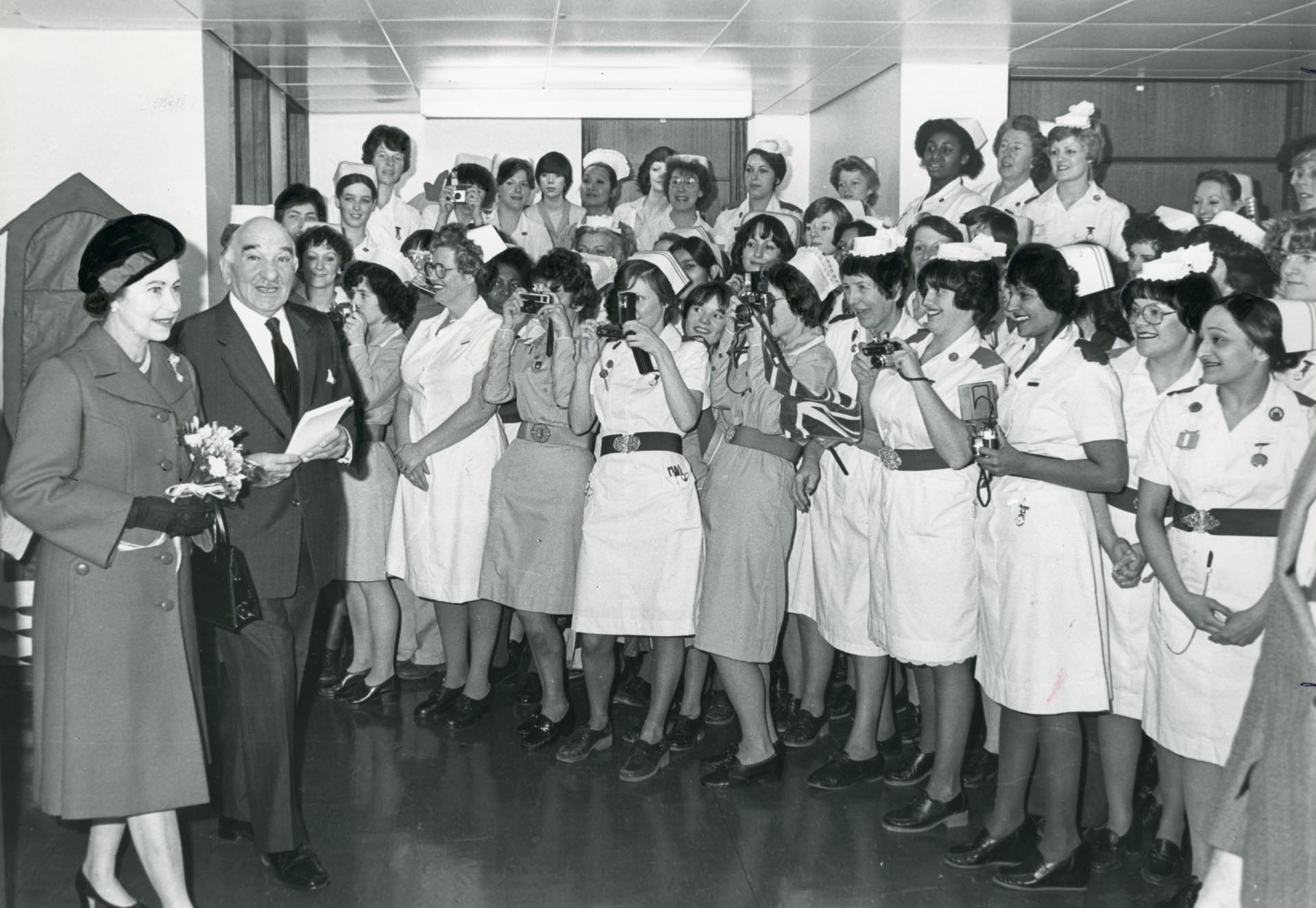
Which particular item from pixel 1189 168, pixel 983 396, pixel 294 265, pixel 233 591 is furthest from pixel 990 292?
pixel 1189 168

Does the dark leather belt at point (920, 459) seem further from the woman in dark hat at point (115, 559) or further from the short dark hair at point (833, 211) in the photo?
the short dark hair at point (833, 211)

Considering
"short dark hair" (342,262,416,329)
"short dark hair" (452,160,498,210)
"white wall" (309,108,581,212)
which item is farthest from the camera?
"white wall" (309,108,581,212)

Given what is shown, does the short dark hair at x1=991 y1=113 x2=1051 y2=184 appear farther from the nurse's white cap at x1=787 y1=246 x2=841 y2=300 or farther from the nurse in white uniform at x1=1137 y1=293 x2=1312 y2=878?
the nurse in white uniform at x1=1137 y1=293 x2=1312 y2=878

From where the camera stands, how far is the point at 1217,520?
293 cm

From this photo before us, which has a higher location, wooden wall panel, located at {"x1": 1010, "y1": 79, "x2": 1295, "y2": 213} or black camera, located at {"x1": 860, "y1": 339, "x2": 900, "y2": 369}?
wooden wall panel, located at {"x1": 1010, "y1": 79, "x2": 1295, "y2": 213}

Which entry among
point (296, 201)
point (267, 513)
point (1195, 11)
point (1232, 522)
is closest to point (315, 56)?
point (296, 201)

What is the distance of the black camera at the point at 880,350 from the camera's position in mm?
3404

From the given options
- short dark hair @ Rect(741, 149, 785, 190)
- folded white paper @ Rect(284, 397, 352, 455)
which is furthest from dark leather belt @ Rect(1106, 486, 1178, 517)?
short dark hair @ Rect(741, 149, 785, 190)

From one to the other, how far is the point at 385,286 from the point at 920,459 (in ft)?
7.38

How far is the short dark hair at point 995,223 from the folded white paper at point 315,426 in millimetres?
2641

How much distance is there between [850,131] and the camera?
341 inches

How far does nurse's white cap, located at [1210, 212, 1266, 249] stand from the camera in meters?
4.02

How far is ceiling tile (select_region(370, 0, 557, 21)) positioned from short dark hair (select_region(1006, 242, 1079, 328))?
134 inches

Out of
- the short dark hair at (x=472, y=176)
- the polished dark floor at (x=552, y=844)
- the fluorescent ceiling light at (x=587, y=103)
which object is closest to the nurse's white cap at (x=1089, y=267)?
the polished dark floor at (x=552, y=844)
